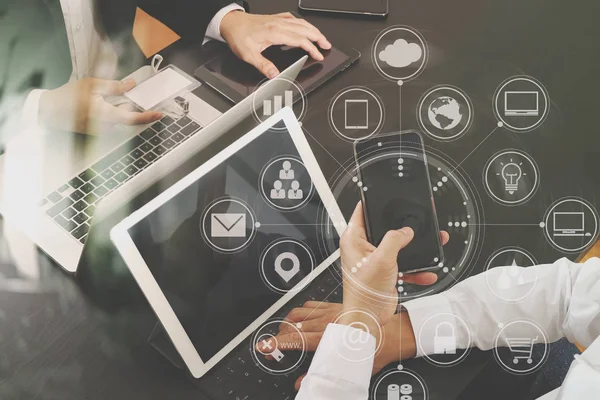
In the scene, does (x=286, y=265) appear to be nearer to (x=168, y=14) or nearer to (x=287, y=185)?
(x=287, y=185)

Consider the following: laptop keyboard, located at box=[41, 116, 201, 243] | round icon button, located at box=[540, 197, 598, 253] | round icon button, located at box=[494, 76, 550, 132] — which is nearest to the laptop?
laptop keyboard, located at box=[41, 116, 201, 243]

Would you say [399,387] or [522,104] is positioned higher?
[522,104]

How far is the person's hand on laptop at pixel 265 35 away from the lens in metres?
0.80

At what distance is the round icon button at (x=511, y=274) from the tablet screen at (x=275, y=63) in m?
0.30

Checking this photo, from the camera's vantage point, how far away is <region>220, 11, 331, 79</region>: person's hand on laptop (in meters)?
0.80

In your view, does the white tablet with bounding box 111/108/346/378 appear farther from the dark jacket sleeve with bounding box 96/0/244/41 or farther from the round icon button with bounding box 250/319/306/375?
the dark jacket sleeve with bounding box 96/0/244/41

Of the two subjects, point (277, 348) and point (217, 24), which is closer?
point (277, 348)

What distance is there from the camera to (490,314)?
2.30 ft

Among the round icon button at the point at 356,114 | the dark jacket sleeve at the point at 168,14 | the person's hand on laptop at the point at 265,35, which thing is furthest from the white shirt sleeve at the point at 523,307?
the dark jacket sleeve at the point at 168,14

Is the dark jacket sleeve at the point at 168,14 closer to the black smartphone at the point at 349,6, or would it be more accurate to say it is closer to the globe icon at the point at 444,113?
the black smartphone at the point at 349,6

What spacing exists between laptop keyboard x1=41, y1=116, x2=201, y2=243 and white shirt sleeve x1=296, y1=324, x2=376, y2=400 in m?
0.29

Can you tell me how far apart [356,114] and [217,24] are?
0.73 ft

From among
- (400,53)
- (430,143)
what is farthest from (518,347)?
(400,53)
